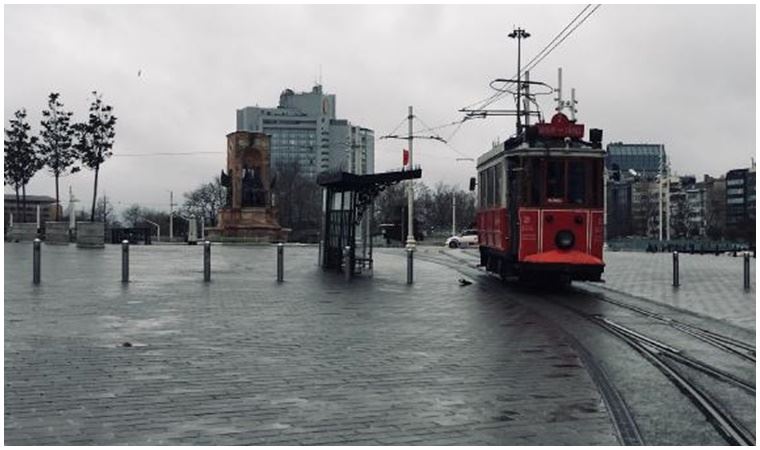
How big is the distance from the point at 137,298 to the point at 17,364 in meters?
6.97

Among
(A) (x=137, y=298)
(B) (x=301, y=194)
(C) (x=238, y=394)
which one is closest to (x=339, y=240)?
(A) (x=137, y=298)

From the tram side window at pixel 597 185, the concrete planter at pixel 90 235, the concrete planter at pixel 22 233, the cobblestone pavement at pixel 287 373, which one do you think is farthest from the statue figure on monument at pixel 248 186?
the cobblestone pavement at pixel 287 373

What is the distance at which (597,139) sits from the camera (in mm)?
18766

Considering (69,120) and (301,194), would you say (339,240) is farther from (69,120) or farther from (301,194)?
(301,194)

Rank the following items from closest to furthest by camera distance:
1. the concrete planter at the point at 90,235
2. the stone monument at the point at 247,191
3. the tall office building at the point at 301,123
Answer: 1. the concrete planter at the point at 90,235
2. the stone monument at the point at 247,191
3. the tall office building at the point at 301,123

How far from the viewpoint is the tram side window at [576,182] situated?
712 inches

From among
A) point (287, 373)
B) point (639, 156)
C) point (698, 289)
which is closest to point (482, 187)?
point (698, 289)

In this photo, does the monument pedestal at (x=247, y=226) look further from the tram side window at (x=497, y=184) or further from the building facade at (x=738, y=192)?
the building facade at (x=738, y=192)

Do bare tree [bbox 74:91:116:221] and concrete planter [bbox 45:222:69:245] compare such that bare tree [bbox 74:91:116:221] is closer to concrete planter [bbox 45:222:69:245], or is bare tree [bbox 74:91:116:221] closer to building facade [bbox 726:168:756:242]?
concrete planter [bbox 45:222:69:245]

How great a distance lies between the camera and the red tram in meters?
17.9

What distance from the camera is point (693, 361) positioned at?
30.7 feet

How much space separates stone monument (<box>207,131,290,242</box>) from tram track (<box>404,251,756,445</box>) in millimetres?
39299

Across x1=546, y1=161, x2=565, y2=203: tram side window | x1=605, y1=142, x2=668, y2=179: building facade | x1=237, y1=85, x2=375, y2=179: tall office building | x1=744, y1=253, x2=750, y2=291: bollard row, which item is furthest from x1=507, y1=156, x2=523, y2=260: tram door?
x1=605, y1=142, x2=668, y2=179: building facade

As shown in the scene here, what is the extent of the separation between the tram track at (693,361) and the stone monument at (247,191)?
39299mm
